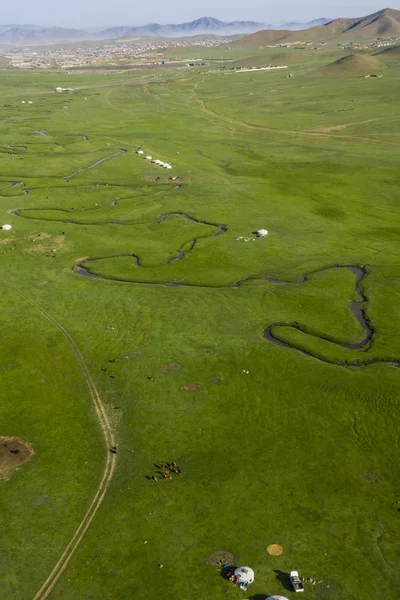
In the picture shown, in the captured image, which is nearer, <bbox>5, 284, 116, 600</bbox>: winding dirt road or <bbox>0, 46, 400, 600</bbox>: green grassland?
<bbox>5, 284, 116, 600</bbox>: winding dirt road

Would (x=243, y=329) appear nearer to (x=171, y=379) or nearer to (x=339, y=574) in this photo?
(x=171, y=379)

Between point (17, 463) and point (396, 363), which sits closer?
point (17, 463)

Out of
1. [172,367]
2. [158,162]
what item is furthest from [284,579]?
[158,162]

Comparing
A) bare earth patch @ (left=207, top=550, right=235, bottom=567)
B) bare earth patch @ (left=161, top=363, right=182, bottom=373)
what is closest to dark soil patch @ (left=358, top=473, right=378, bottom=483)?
bare earth patch @ (left=207, top=550, right=235, bottom=567)

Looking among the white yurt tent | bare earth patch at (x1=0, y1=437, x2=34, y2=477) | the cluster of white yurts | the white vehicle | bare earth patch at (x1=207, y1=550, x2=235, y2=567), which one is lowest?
bare earth patch at (x1=207, y1=550, x2=235, y2=567)

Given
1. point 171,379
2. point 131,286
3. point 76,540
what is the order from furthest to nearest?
point 131,286 → point 171,379 → point 76,540

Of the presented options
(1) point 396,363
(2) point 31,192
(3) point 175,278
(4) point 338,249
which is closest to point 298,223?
(4) point 338,249

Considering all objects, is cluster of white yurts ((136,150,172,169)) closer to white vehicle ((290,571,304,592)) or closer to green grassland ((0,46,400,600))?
green grassland ((0,46,400,600))
